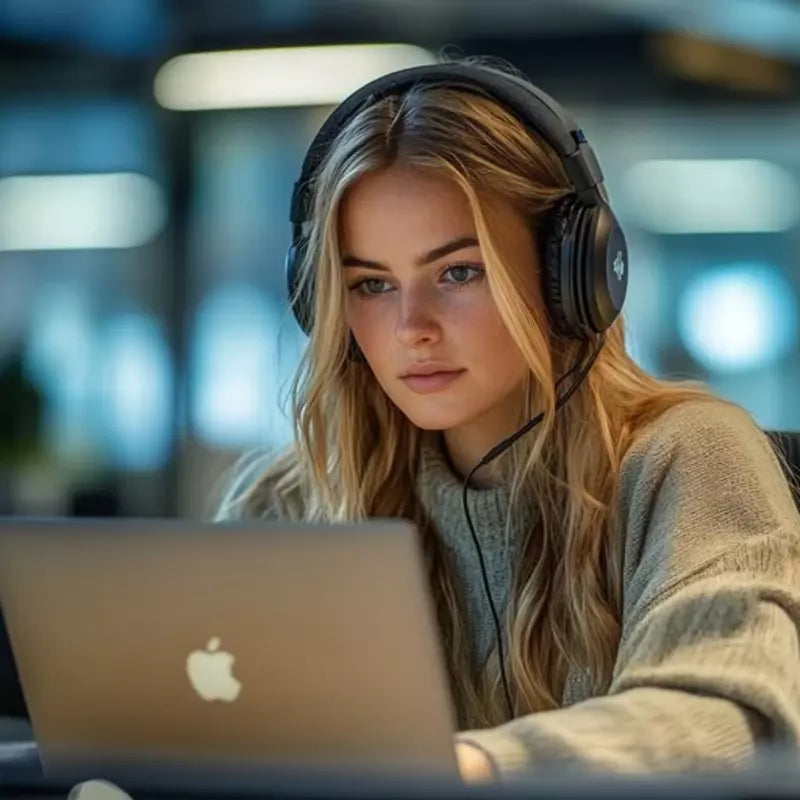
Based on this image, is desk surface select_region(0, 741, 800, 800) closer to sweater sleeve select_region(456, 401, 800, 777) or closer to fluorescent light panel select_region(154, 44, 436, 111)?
sweater sleeve select_region(456, 401, 800, 777)

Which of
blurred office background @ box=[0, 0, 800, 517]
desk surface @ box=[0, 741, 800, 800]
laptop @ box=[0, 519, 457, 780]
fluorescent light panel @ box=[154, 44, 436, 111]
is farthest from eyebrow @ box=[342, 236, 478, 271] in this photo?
fluorescent light panel @ box=[154, 44, 436, 111]

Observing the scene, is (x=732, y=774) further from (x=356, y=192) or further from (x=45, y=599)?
(x=356, y=192)

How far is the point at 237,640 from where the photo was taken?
0.92 m

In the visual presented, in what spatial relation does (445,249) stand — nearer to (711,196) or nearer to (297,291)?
(297,291)

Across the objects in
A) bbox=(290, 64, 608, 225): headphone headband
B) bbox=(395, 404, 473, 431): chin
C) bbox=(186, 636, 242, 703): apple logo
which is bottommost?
bbox=(186, 636, 242, 703): apple logo

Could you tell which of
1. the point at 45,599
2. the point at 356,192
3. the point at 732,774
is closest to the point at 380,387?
the point at 356,192

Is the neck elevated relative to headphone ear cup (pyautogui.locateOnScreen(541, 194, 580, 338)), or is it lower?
lower

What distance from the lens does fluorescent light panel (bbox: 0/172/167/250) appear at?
4.64m

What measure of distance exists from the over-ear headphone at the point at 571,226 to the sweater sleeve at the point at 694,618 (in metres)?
0.14

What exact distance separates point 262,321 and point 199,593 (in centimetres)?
371

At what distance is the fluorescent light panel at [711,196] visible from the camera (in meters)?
4.29

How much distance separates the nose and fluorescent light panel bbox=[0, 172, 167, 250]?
334cm

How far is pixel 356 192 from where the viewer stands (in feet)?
4.62

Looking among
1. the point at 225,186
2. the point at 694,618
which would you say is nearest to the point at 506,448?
the point at 694,618
